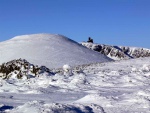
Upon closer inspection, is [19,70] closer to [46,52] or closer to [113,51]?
[46,52]

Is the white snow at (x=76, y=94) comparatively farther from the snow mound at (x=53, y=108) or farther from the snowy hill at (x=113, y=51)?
the snowy hill at (x=113, y=51)

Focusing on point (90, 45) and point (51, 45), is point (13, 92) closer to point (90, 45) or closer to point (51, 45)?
point (51, 45)

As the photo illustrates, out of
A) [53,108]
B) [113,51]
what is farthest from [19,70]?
[113,51]

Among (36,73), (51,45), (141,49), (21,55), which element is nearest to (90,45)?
(141,49)

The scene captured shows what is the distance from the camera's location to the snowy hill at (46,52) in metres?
30.7

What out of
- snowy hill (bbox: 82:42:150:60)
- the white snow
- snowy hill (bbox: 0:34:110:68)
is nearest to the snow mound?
the white snow

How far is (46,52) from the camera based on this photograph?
113 ft

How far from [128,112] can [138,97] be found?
4.25 feet

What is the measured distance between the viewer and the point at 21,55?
33875mm

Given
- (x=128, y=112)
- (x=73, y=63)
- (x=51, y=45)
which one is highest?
(x=51, y=45)

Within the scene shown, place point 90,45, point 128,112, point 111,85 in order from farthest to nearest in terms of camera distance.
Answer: point 90,45
point 111,85
point 128,112

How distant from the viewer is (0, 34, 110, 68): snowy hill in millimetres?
30745

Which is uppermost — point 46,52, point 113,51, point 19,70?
point 113,51

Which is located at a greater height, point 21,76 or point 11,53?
point 11,53
